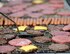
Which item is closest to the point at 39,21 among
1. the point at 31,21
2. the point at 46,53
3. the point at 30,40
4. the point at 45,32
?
the point at 31,21

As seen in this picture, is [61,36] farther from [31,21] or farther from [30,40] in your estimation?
[31,21]

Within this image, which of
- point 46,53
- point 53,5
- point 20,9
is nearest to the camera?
point 46,53

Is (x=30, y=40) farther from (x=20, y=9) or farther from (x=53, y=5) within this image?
(x=53, y=5)

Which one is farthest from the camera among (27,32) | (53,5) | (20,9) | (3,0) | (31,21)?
(3,0)

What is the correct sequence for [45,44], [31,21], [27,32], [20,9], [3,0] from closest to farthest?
[45,44] < [27,32] < [31,21] < [20,9] < [3,0]

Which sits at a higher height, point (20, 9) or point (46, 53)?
point (20, 9)

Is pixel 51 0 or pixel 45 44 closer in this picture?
pixel 45 44

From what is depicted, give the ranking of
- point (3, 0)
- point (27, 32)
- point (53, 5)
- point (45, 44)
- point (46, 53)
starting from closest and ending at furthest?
point (46, 53) → point (45, 44) → point (27, 32) → point (53, 5) → point (3, 0)

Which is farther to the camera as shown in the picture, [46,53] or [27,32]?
[27,32]

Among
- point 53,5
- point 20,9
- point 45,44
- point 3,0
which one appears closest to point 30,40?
point 45,44
